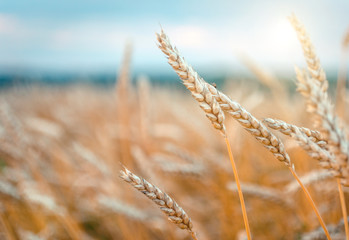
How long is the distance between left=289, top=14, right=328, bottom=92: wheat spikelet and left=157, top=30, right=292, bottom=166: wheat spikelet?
127 millimetres

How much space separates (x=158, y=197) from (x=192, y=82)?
0.79 feet

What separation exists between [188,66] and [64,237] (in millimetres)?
1891

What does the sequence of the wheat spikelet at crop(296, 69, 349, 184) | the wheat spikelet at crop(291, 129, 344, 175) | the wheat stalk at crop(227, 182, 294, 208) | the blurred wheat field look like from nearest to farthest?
1. the wheat spikelet at crop(296, 69, 349, 184)
2. the wheat spikelet at crop(291, 129, 344, 175)
3. the wheat stalk at crop(227, 182, 294, 208)
4. the blurred wheat field

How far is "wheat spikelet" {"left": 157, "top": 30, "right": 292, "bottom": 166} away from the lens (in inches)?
20.3

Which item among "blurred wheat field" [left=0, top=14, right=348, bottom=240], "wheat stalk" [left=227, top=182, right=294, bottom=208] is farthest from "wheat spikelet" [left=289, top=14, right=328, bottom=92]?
"wheat stalk" [left=227, top=182, right=294, bottom=208]

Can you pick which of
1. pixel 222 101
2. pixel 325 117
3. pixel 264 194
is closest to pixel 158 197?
pixel 222 101

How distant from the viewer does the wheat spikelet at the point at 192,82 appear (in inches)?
20.2

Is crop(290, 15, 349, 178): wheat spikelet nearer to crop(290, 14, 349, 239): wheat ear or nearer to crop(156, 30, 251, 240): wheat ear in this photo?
crop(290, 14, 349, 239): wheat ear

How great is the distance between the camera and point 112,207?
1281 mm

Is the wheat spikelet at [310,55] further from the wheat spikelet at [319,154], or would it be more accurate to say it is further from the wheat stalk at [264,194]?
the wheat stalk at [264,194]

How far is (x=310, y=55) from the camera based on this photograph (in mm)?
556

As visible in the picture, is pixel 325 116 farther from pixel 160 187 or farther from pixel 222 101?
pixel 160 187

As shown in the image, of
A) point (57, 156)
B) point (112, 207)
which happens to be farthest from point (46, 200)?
point (57, 156)

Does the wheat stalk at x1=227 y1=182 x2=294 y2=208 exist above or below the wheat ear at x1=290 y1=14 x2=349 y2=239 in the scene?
below
